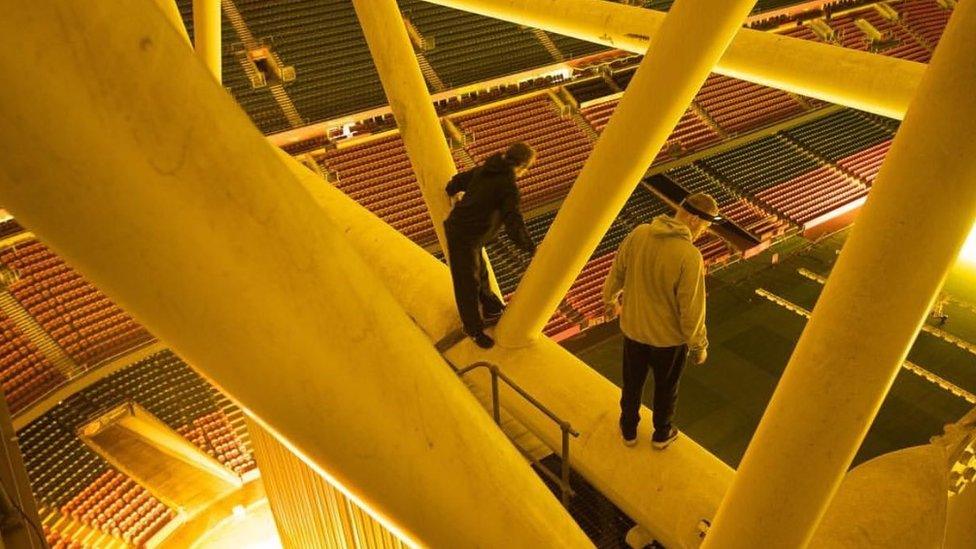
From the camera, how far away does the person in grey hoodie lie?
2.39 metres

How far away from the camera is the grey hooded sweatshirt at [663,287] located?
7.81 feet

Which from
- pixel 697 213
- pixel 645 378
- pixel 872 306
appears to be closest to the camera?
pixel 872 306

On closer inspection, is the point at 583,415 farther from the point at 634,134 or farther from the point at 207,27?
the point at 207,27

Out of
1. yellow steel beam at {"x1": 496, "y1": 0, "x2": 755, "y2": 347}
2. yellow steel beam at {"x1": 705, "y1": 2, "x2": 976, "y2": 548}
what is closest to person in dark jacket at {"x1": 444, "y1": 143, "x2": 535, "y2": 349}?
yellow steel beam at {"x1": 496, "y1": 0, "x2": 755, "y2": 347}

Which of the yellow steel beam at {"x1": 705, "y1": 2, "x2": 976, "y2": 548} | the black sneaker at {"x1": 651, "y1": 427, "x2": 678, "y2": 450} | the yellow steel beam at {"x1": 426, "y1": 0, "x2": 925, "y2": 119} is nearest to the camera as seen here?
the yellow steel beam at {"x1": 705, "y1": 2, "x2": 976, "y2": 548}

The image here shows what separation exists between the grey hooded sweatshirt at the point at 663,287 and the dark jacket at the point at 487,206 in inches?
27.2

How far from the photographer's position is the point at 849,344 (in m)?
1.17

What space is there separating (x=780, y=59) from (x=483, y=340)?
73.3 inches

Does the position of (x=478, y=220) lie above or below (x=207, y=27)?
below

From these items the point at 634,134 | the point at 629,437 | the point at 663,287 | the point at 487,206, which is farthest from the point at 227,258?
the point at 487,206

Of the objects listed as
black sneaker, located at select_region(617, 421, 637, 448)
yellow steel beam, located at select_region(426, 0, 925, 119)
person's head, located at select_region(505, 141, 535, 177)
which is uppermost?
yellow steel beam, located at select_region(426, 0, 925, 119)

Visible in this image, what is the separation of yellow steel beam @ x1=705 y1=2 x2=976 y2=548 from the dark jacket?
1.93 m

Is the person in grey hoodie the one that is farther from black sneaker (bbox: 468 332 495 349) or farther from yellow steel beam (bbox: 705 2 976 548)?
yellow steel beam (bbox: 705 2 976 548)

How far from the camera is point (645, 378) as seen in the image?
2.59m
